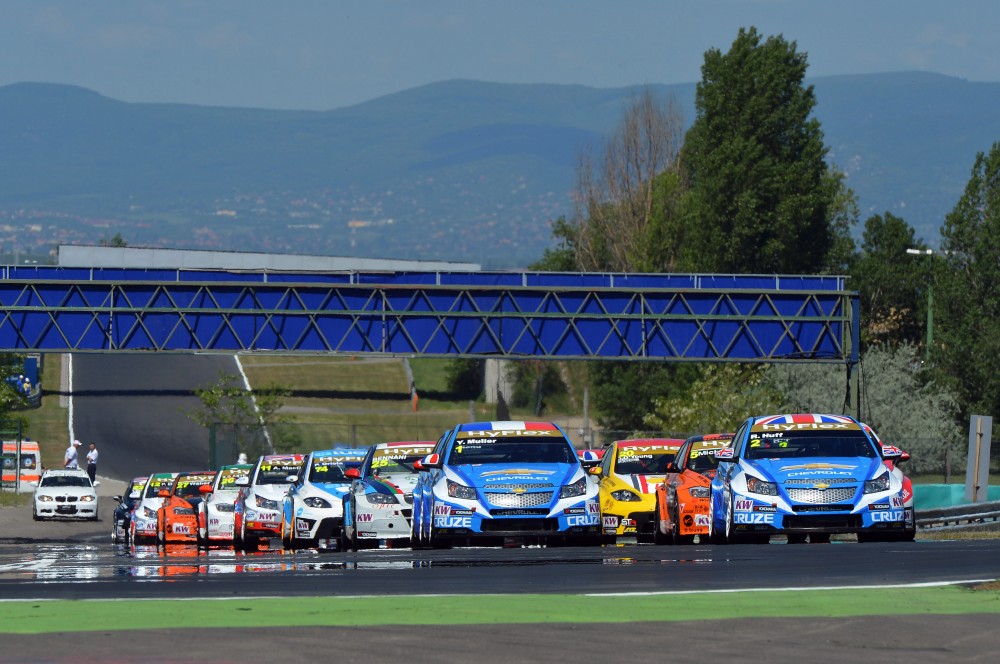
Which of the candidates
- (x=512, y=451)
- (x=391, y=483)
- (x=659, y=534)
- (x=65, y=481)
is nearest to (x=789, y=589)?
(x=512, y=451)

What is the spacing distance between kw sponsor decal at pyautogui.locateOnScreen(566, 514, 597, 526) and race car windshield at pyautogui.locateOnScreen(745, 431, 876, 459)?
1.94 m

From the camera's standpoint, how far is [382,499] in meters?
21.2

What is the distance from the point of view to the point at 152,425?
271ft

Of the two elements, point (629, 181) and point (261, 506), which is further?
point (629, 181)

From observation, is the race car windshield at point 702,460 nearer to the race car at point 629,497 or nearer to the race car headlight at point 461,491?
the race car at point 629,497

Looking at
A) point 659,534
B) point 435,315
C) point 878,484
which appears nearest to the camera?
point 878,484

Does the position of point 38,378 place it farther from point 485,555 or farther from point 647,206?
point 485,555

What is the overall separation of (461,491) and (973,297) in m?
47.7

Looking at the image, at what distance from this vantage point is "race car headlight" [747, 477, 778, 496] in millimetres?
18578

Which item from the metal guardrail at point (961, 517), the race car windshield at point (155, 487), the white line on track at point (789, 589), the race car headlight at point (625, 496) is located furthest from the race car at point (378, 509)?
the metal guardrail at point (961, 517)

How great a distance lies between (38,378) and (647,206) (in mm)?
34968

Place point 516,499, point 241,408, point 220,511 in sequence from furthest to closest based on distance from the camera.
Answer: point 241,408, point 220,511, point 516,499

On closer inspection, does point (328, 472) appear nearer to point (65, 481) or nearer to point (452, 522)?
point (452, 522)

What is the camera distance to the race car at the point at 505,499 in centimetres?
1844
